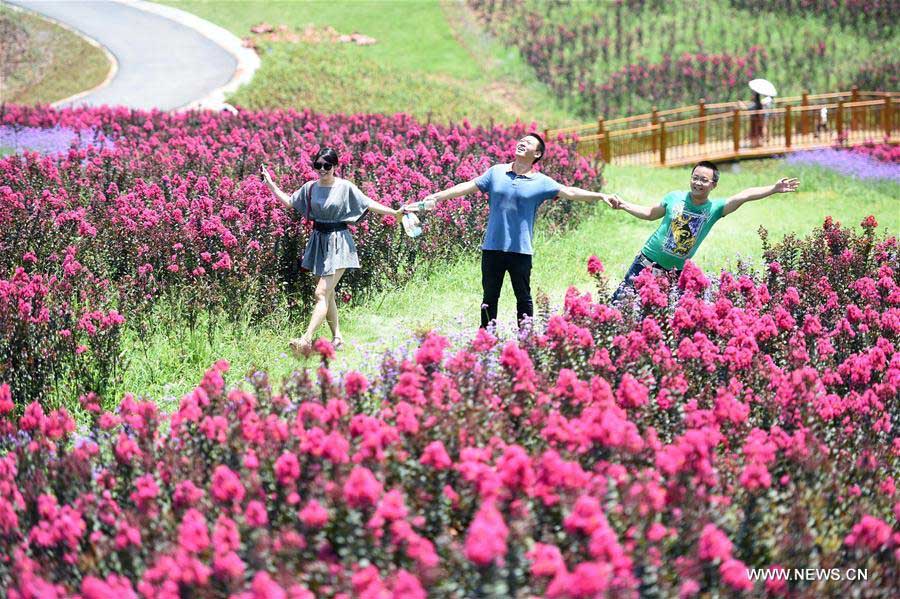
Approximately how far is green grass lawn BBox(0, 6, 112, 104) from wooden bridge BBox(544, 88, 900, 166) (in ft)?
51.3

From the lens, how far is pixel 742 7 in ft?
112

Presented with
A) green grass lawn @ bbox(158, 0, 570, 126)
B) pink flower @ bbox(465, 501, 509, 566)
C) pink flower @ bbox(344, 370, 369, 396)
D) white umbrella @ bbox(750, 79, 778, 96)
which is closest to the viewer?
pink flower @ bbox(465, 501, 509, 566)

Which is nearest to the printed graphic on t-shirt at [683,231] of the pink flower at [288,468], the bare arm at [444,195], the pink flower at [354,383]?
the bare arm at [444,195]

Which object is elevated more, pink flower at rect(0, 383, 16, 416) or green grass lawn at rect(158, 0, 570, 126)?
green grass lawn at rect(158, 0, 570, 126)

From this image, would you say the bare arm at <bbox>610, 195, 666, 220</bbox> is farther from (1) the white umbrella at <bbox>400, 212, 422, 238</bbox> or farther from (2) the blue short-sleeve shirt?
(1) the white umbrella at <bbox>400, 212, 422, 238</bbox>

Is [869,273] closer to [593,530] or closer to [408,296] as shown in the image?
[408,296]

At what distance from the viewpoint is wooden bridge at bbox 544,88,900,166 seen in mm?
21453

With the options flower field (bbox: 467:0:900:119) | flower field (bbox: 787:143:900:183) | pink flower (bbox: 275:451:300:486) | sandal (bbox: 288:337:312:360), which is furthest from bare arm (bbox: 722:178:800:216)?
flower field (bbox: 467:0:900:119)

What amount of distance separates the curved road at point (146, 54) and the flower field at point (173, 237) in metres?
12.9

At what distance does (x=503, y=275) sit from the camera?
23.2 ft

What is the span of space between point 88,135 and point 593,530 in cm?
1387

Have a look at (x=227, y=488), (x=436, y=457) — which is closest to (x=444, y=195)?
(x=436, y=457)

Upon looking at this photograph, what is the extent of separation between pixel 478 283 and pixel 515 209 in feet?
8.26

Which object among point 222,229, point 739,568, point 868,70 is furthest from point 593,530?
point 868,70
